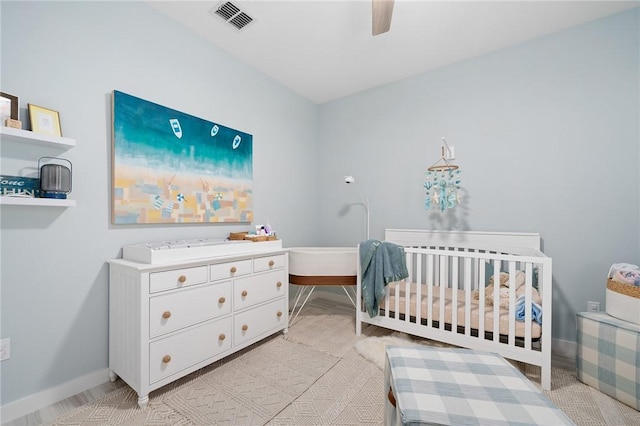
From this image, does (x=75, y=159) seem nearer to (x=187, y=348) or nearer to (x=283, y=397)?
(x=187, y=348)

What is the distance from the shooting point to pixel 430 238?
2852mm

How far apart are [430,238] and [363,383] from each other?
1619 millimetres

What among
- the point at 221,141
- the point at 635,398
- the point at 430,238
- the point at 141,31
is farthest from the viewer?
the point at 430,238

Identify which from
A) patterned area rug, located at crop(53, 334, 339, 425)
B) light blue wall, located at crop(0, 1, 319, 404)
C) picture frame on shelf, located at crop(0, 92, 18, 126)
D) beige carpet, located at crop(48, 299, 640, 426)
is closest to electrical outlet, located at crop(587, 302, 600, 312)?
beige carpet, located at crop(48, 299, 640, 426)

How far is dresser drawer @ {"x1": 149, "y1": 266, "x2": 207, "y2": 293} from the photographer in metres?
1.59

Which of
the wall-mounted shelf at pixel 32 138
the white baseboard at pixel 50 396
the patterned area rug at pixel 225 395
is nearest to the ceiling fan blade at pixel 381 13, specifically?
the wall-mounted shelf at pixel 32 138

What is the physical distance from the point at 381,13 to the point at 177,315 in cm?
217

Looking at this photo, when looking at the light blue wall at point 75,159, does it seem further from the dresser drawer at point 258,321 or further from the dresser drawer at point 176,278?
the dresser drawer at point 258,321

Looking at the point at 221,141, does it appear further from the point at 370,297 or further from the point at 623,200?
the point at 623,200

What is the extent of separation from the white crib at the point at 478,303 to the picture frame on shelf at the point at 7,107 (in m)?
2.47

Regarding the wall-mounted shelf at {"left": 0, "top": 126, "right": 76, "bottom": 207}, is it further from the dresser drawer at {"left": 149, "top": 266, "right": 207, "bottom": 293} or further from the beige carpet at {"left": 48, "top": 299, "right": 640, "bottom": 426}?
the beige carpet at {"left": 48, "top": 299, "right": 640, "bottom": 426}

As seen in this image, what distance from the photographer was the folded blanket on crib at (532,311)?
1.83m

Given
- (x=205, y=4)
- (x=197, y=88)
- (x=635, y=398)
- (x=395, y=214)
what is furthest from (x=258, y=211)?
(x=635, y=398)

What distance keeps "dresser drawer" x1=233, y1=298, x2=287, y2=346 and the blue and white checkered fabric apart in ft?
4.03
